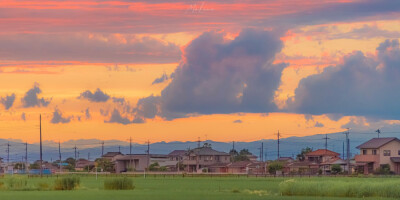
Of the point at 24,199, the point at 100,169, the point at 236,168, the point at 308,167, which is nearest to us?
the point at 24,199

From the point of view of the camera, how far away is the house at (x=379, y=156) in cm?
13462

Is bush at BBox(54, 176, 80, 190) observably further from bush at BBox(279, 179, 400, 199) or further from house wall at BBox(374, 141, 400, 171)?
house wall at BBox(374, 141, 400, 171)

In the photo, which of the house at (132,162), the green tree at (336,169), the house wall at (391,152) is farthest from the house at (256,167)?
the house wall at (391,152)

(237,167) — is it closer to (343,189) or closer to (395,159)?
(395,159)

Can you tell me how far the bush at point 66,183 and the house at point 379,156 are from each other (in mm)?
78278

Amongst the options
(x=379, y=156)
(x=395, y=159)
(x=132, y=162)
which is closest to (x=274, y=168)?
(x=379, y=156)

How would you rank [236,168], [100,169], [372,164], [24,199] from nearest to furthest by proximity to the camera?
[24,199] < [372,164] < [236,168] < [100,169]

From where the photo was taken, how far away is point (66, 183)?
66750 mm

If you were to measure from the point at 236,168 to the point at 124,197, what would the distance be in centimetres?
12376

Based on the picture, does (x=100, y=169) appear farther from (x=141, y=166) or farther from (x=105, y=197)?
(x=105, y=197)

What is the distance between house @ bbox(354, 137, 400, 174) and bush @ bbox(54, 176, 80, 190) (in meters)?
78.3

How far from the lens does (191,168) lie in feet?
611

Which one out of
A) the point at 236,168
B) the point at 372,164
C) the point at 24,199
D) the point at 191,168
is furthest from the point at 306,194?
the point at 191,168

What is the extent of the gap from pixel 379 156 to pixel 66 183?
8279 cm
